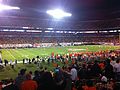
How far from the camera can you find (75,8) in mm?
67125

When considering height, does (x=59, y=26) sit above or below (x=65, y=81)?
above

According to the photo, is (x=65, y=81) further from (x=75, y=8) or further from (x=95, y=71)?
(x=75, y=8)

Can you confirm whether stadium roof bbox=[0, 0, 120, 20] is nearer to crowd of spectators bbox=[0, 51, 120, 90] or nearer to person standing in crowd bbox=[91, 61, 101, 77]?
person standing in crowd bbox=[91, 61, 101, 77]

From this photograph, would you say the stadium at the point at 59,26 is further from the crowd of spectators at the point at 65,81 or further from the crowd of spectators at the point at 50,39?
the crowd of spectators at the point at 65,81

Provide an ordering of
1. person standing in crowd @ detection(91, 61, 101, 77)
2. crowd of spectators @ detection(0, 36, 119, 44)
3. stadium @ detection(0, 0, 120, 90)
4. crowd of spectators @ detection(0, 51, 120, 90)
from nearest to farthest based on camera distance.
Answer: crowd of spectators @ detection(0, 51, 120, 90)
person standing in crowd @ detection(91, 61, 101, 77)
stadium @ detection(0, 0, 120, 90)
crowd of spectators @ detection(0, 36, 119, 44)

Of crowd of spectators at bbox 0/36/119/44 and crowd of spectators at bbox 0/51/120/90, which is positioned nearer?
crowd of spectators at bbox 0/51/120/90

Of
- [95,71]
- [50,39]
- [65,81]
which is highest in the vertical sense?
[50,39]

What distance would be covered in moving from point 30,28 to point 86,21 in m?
17.7

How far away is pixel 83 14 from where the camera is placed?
75.3 m

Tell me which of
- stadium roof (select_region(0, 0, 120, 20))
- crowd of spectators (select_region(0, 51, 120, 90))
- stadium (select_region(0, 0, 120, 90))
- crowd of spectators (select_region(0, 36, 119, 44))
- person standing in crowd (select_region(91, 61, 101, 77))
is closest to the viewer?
crowd of spectators (select_region(0, 51, 120, 90))

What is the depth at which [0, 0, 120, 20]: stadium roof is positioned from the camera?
56656 millimetres

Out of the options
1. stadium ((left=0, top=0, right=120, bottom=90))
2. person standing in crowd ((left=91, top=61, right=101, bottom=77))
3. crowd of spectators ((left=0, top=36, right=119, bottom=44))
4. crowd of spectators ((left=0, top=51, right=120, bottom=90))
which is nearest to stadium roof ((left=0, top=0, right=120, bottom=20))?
stadium ((left=0, top=0, right=120, bottom=90))

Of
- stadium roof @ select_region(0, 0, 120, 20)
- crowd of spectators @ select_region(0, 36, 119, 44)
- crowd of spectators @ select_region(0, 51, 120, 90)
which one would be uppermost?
stadium roof @ select_region(0, 0, 120, 20)

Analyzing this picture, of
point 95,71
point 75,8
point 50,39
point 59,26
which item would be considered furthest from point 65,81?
point 59,26
